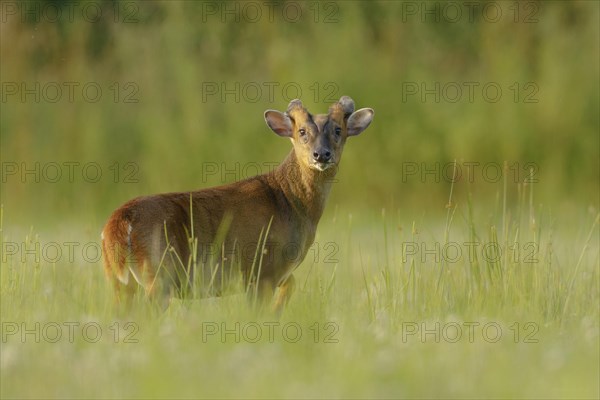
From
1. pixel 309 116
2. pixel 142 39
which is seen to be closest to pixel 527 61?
pixel 142 39

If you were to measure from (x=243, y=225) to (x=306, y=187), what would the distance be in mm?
725

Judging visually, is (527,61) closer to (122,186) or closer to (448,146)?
(448,146)

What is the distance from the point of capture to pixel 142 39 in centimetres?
1600

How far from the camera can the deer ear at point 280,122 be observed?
9.13 meters

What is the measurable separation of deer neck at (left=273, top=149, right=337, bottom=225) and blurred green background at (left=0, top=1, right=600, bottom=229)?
4.93 m

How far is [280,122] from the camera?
9.15 metres

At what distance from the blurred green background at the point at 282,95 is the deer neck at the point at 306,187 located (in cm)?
493
